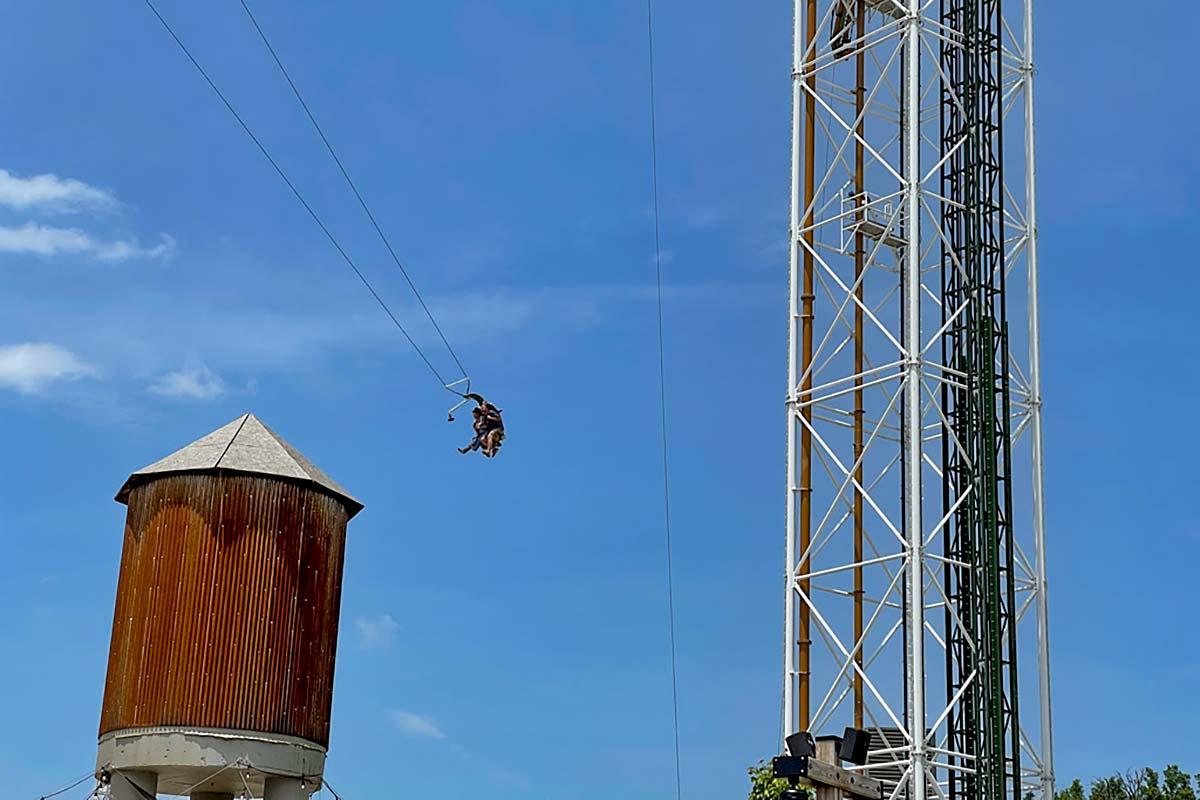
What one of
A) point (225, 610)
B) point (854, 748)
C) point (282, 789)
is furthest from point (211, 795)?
point (854, 748)

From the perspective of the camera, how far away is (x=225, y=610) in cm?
2700

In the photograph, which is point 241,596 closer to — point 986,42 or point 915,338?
point 915,338

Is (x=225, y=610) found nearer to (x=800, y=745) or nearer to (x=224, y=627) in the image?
(x=224, y=627)

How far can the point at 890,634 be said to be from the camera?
28719mm

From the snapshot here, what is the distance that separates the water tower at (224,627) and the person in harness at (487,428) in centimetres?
294

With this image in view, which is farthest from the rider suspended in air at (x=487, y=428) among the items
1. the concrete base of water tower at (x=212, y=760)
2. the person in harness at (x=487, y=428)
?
the concrete base of water tower at (x=212, y=760)

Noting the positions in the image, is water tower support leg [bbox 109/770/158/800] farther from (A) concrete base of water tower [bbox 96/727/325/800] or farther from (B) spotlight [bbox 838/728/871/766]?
(B) spotlight [bbox 838/728/871/766]

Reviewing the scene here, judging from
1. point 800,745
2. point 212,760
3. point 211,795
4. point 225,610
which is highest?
point 225,610

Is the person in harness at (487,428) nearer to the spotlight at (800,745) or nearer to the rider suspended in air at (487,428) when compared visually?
the rider suspended in air at (487,428)

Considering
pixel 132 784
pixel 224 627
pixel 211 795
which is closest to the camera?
pixel 132 784

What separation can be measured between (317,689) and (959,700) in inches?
410

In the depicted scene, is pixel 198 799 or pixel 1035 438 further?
pixel 1035 438

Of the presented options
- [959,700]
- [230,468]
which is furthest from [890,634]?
[230,468]

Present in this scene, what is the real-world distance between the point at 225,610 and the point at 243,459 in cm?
254
